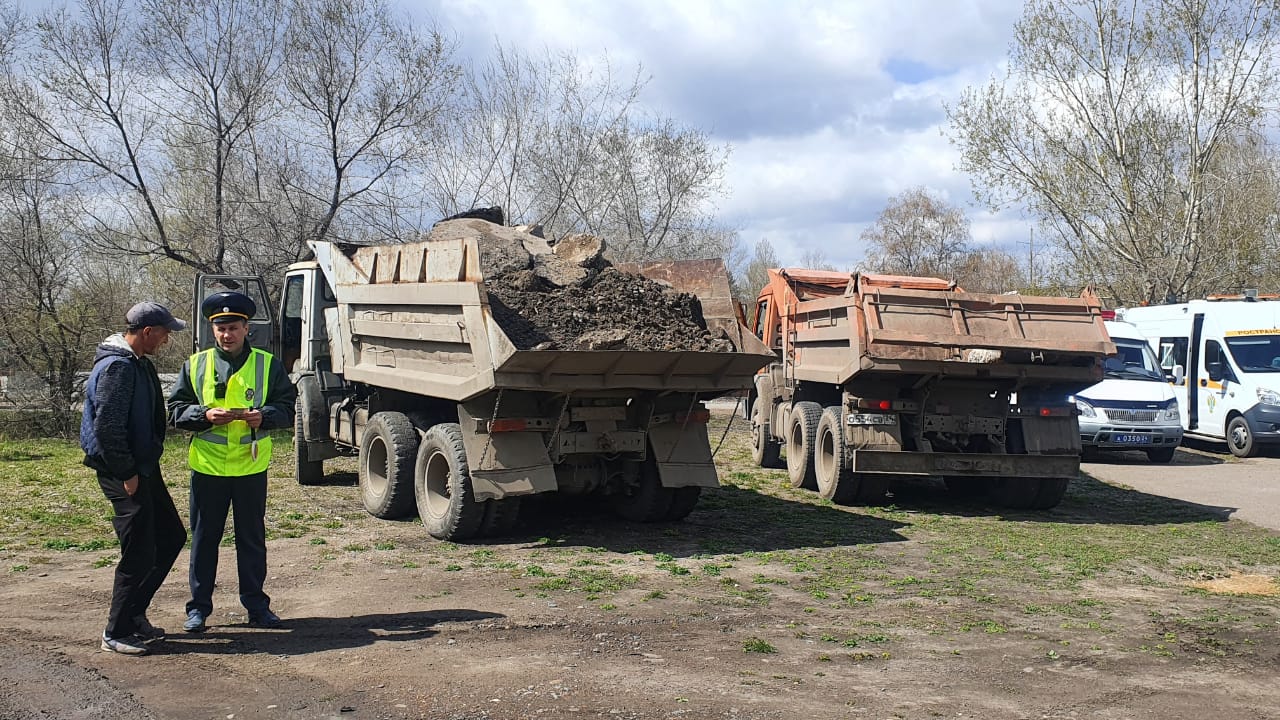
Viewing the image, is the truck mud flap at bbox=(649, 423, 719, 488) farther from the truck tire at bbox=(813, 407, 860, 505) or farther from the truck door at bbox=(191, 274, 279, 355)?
the truck door at bbox=(191, 274, 279, 355)

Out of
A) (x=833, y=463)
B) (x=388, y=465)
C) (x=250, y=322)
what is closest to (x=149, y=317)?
(x=388, y=465)

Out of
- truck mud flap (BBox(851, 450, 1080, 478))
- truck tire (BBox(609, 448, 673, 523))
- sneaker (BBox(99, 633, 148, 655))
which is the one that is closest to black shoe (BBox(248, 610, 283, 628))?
sneaker (BBox(99, 633, 148, 655))

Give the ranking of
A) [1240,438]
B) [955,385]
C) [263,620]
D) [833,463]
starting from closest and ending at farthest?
[263,620] < [955,385] < [833,463] < [1240,438]

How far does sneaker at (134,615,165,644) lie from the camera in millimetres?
5618

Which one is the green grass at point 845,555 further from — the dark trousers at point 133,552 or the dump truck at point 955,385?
the dark trousers at point 133,552

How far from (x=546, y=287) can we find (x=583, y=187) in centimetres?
1663

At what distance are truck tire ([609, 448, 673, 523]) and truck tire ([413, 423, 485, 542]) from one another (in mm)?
1528

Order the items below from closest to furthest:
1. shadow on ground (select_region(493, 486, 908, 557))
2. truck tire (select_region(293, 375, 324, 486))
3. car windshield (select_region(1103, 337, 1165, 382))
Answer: shadow on ground (select_region(493, 486, 908, 557)), truck tire (select_region(293, 375, 324, 486)), car windshield (select_region(1103, 337, 1165, 382))

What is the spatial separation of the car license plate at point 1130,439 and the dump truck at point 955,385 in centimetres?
581

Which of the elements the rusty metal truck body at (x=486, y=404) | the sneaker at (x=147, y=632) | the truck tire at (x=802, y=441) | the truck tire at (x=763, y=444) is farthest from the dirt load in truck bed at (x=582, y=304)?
the truck tire at (x=763, y=444)

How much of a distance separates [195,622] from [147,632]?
0.28m

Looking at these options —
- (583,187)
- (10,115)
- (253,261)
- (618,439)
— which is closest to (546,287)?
(618,439)

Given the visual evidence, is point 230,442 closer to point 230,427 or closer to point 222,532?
point 230,427

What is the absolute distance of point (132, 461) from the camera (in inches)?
216
